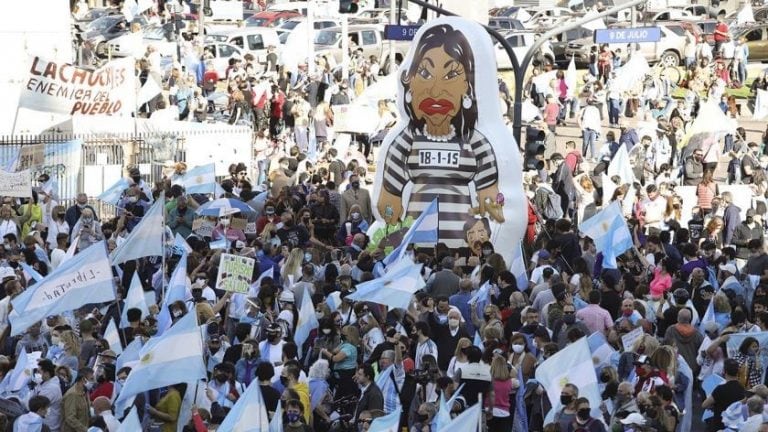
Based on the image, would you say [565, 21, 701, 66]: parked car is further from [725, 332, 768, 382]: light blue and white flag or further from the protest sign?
[725, 332, 768, 382]: light blue and white flag

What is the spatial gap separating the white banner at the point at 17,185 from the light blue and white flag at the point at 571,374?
1076cm

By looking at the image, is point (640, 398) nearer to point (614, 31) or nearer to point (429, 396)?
point (429, 396)

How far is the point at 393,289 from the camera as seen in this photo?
17.7 meters

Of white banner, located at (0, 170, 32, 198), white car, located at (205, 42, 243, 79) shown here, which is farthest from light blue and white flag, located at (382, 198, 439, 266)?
white car, located at (205, 42, 243, 79)

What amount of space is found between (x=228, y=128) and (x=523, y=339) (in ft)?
50.8

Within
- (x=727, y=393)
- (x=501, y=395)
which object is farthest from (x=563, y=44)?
(x=727, y=393)

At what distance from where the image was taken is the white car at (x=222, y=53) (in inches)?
1655

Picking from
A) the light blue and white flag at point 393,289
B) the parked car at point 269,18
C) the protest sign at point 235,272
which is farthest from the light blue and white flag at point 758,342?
the parked car at point 269,18

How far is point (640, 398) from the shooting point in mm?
15125

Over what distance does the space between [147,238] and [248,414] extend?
5743 mm

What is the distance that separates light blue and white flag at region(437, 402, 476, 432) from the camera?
1403cm

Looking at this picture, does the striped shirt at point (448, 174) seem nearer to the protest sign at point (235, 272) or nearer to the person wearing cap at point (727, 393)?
the protest sign at point (235, 272)

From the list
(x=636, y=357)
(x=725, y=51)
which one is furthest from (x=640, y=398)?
(x=725, y=51)

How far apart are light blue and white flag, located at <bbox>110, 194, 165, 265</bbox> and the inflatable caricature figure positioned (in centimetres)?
478
